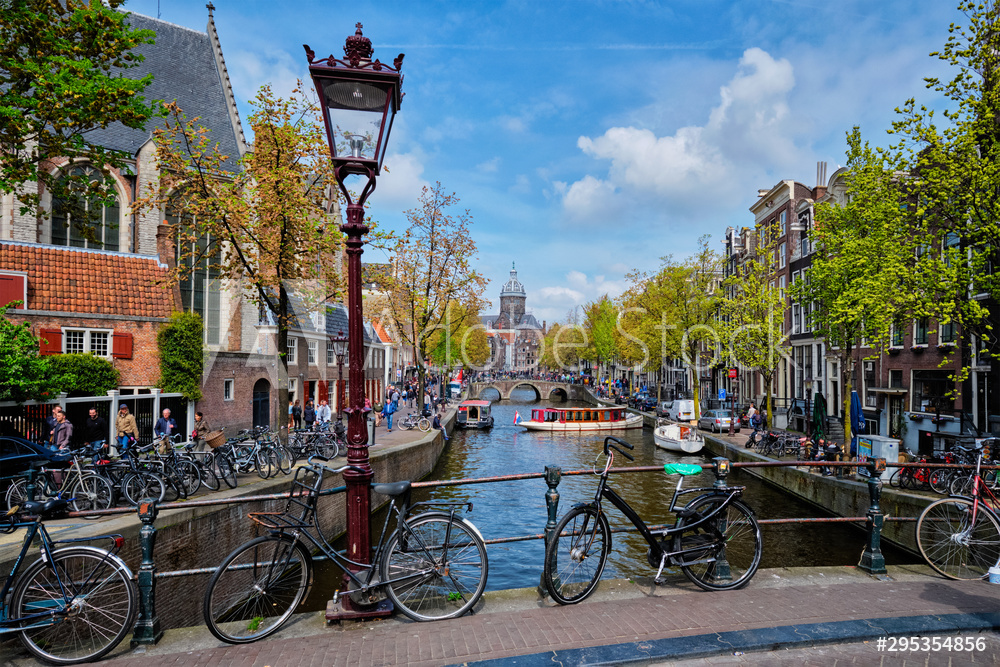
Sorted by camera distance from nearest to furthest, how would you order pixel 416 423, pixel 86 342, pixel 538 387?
pixel 86 342
pixel 416 423
pixel 538 387

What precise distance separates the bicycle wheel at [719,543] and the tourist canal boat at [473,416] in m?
36.1

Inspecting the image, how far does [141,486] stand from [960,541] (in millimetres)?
11824

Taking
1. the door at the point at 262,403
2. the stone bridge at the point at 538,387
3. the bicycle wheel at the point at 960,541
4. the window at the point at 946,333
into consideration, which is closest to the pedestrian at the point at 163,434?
the door at the point at 262,403

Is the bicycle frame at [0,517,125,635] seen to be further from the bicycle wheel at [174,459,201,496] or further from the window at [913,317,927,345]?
the window at [913,317,927,345]

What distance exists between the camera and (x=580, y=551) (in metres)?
5.04

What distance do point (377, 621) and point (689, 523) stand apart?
277 centimetres

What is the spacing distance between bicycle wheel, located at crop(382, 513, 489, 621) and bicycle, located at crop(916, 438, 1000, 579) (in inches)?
167

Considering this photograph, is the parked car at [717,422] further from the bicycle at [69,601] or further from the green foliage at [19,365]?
the bicycle at [69,601]

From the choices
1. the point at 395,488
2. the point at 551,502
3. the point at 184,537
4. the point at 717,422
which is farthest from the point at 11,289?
the point at 717,422

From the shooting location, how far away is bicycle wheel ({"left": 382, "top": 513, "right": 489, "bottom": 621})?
464cm

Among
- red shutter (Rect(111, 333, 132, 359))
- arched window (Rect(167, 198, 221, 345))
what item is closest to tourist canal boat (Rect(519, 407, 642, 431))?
arched window (Rect(167, 198, 221, 345))

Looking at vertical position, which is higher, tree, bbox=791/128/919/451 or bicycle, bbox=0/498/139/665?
tree, bbox=791/128/919/451

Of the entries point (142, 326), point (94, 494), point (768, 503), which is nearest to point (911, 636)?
point (94, 494)

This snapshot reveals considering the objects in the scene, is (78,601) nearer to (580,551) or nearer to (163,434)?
(580,551)
